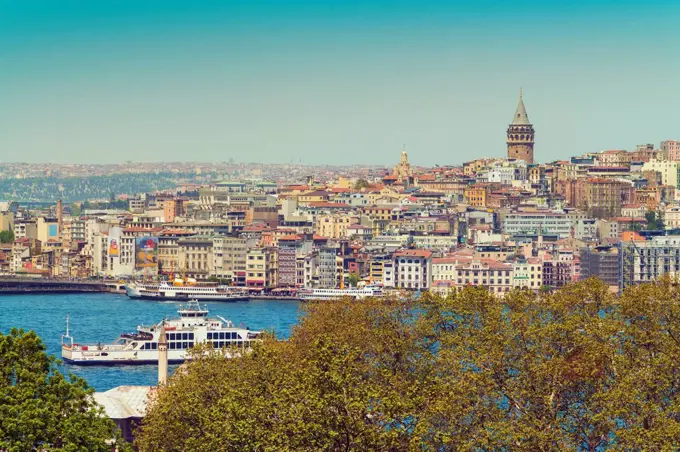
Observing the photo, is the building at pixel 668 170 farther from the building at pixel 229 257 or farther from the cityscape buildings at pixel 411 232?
the building at pixel 229 257

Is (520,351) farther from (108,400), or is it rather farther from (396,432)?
(108,400)

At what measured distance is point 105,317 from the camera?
166ft

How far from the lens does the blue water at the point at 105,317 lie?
35875 millimetres

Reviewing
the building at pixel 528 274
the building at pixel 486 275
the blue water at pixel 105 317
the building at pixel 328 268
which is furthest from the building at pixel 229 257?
the building at pixel 528 274

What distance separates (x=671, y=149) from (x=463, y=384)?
85.8 meters

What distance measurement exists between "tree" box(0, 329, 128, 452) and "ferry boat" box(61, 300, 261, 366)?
2204 centimetres

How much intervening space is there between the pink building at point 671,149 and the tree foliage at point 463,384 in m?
80.7

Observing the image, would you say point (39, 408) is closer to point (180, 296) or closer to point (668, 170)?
point (180, 296)

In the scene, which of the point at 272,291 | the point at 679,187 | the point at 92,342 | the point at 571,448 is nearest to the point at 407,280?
the point at 272,291

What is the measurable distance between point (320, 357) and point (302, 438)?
32.0 inches

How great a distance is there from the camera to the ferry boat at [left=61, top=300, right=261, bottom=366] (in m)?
37.3

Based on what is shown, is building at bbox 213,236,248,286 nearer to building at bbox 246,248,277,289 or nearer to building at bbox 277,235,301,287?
building at bbox 246,248,277,289

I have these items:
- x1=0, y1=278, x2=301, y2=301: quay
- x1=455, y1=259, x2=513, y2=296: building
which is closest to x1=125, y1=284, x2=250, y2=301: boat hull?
x1=0, y1=278, x2=301, y2=301: quay

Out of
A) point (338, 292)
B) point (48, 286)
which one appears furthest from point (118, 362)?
point (48, 286)
